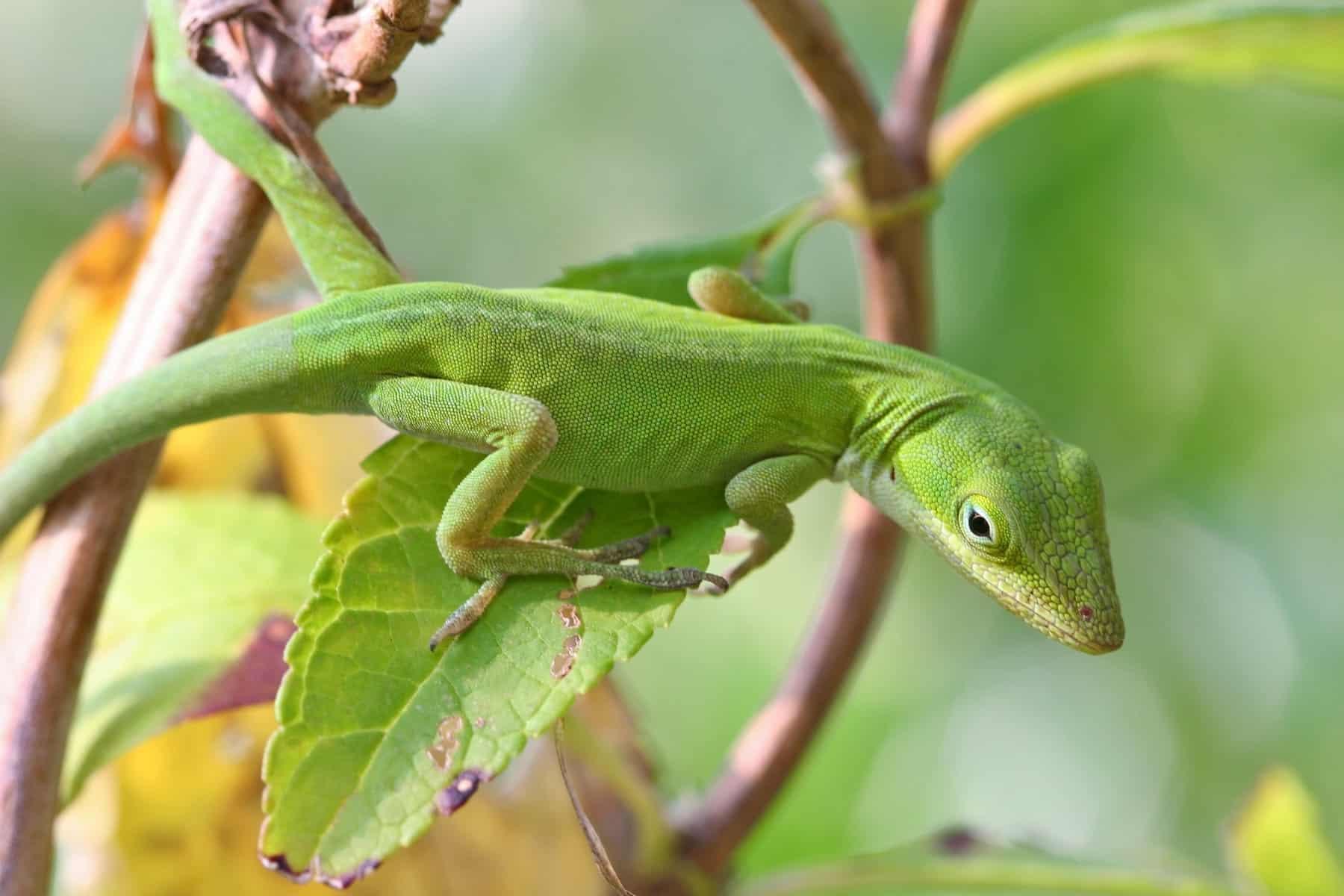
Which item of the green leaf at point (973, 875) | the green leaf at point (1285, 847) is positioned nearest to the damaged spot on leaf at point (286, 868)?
the green leaf at point (973, 875)

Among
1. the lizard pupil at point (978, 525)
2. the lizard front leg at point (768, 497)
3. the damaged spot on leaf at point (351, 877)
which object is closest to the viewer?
the damaged spot on leaf at point (351, 877)

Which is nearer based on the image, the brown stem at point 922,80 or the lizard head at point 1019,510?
the lizard head at point 1019,510

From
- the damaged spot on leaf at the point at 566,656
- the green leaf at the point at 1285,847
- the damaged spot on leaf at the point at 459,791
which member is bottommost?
the green leaf at the point at 1285,847

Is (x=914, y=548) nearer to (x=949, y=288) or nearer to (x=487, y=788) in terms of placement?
(x=949, y=288)

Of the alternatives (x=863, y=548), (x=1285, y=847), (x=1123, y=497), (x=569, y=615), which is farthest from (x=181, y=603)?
(x=1123, y=497)

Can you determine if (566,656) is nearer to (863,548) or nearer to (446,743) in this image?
(446,743)

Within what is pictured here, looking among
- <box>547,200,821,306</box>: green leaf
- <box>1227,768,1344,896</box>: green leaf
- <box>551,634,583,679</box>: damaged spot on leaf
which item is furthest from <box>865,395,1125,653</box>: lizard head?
<box>1227,768,1344,896</box>: green leaf

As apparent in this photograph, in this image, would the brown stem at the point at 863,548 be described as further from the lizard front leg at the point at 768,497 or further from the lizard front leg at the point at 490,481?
the lizard front leg at the point at 490,481
